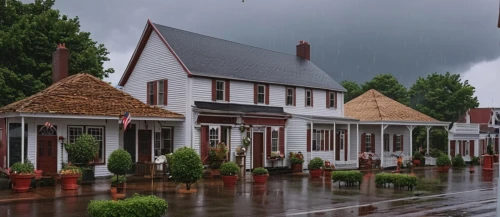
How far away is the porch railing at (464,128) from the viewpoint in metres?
41.9

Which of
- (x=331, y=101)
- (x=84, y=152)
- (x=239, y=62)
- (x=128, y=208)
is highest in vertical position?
(x=239, y=62)

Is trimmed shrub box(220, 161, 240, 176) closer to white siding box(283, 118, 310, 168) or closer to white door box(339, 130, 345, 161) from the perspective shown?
white siding box(283, 118, 310, 168)

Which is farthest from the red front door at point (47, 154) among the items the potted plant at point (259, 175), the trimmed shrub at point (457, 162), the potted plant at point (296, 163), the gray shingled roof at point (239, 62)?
the trimmed shrub at point (457, 162)

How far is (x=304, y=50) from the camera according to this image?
3903 centimetres

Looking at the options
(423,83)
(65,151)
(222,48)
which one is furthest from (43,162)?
(423,83)

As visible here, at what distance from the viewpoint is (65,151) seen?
2316 cm

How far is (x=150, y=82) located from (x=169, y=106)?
2.56 meters

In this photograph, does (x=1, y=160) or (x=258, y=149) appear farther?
(x=258, y=149)

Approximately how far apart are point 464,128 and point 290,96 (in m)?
18.4

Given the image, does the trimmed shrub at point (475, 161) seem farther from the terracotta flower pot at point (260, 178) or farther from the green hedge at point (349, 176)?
the terracotta flower pot at point (260, 178)

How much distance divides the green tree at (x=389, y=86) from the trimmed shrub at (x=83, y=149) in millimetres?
47443

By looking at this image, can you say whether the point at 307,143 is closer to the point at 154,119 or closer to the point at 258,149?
the point at 258,149

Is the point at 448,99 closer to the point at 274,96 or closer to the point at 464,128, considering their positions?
the point at 464,128

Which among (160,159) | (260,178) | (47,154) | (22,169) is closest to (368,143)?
(260,178)
